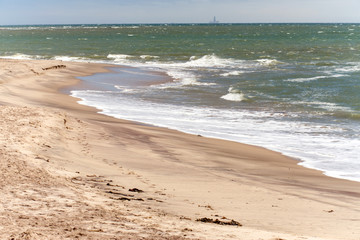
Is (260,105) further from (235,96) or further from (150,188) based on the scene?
(150,188)

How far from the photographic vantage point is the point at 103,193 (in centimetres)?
672

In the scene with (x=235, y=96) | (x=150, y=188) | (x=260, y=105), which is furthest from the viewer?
(x=235, y=96)

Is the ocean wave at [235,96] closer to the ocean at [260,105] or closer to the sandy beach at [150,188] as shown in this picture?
the ocean at [260,105]

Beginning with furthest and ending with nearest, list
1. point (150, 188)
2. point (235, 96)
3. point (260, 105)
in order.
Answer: point (235, 96), point (260, 105), point (150, 188)

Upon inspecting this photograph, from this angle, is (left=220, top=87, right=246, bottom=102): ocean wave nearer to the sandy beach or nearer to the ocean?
the ocean

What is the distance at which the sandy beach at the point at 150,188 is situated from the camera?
17.6 ft

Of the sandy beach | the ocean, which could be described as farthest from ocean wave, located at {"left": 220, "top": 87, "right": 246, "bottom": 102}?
the sandy beach

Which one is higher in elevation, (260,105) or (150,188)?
(150,188)

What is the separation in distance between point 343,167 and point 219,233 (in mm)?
5398

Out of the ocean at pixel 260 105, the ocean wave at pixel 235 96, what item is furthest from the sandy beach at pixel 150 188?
the ocean wave at pixel 235 96

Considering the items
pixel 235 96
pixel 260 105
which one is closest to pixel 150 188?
pixel 260 105

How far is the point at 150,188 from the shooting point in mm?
7293

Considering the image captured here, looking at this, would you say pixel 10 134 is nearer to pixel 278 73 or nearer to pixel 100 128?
pixel 100 128

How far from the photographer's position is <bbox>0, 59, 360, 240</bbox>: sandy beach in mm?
5359
